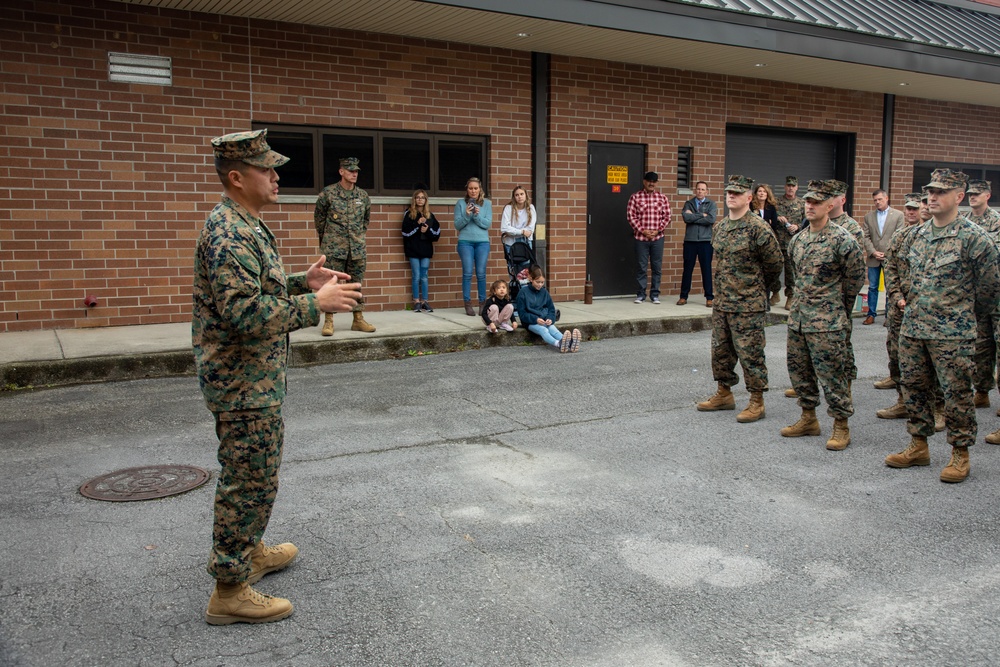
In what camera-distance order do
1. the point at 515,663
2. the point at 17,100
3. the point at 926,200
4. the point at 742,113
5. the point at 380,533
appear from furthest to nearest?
the point at 742,113 < the point at 17,100 < the point at 926,200 < the point at 380,533 < the point at 515,663

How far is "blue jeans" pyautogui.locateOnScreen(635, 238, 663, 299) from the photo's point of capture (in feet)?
44.6

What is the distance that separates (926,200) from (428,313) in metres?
7.28

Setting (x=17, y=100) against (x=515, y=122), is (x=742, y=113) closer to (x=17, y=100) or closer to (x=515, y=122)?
(x=515, y=122)

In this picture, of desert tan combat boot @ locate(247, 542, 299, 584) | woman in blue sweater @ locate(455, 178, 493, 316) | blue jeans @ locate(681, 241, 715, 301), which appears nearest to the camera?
desert tan combat boot @ locate(247, 542, 299, 584)

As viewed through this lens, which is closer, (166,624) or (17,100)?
(166,624)

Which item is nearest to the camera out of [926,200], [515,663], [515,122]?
[515,663]

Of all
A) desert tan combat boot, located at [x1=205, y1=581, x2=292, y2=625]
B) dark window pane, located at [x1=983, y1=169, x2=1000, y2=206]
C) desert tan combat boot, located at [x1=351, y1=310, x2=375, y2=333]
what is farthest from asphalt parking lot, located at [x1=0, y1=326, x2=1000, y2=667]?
dark window pane, located at [x1=983, y1=169, x2=1000, y2=206]

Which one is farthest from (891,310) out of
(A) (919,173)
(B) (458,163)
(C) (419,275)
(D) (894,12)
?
(A) (919,173)

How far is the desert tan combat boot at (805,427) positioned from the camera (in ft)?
22.0

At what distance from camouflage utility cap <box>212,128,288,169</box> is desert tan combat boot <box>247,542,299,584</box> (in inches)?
66.6

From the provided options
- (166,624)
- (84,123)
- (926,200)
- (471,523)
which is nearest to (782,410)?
(926,200)

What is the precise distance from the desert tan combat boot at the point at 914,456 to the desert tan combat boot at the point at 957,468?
0.22 metres

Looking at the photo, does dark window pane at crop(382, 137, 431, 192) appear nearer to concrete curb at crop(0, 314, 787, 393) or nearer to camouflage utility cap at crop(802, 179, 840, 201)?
concrete curb at crop(0, 314, 787, 393)

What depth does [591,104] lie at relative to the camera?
13625mm
